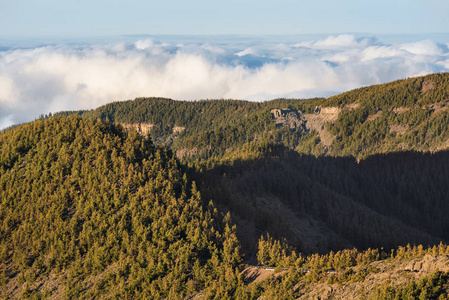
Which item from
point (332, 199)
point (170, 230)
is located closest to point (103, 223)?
point (170, 230)

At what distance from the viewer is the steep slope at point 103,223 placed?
70500mm

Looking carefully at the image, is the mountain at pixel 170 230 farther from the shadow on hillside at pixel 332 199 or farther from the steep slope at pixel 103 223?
the shadow on hillside at pixel 332 199

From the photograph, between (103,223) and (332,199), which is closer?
(103,223)

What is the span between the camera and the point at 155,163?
9225 centimetres

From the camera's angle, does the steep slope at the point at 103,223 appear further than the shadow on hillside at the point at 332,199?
No

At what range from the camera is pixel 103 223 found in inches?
3169

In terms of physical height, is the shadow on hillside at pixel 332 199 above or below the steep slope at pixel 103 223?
below

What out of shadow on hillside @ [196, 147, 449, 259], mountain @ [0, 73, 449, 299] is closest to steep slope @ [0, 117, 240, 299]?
mountain @ [0, 73, 449, 299]

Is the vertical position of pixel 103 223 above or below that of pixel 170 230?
below

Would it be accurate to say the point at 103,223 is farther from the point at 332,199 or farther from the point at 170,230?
the point at 332,199

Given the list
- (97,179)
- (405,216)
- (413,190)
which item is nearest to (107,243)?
(97,179)

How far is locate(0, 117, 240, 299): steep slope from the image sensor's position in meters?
70.5

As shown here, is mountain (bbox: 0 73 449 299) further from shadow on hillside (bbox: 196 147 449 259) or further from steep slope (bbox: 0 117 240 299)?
shadow on hillside (bbox: 196 147 449 259)

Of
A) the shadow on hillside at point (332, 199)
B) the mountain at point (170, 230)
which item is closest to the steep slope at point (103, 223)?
the mountain at point (170, 230)
